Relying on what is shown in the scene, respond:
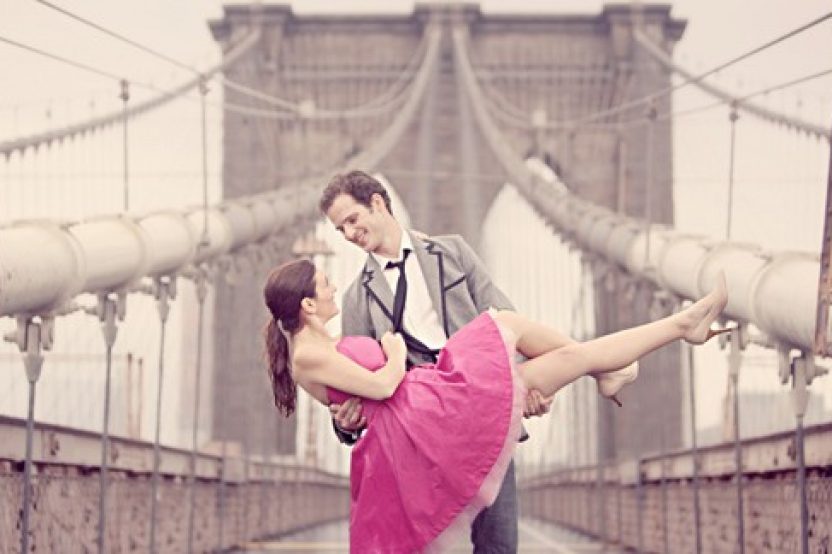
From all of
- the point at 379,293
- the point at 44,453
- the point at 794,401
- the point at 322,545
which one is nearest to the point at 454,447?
the point at 379,293

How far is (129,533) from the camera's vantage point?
34.2 feet

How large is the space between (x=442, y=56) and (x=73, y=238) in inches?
1031

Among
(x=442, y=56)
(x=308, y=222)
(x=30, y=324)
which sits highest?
(x=442, y=56)

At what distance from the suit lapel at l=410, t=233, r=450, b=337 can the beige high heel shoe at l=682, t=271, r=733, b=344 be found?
0.55 metres

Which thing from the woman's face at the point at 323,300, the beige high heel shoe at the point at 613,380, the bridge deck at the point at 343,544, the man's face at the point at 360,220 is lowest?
the bridge deck at the point at 343,544

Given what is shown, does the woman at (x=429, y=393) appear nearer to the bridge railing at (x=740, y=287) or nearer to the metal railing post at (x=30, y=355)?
the bridge railing at (x=740, y=287)

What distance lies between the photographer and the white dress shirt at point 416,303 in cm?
435

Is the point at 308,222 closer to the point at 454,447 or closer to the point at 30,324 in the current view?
the point at 30,324

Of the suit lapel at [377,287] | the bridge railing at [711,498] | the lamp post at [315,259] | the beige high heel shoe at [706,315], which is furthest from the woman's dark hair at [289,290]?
the lamp post at [315,259]

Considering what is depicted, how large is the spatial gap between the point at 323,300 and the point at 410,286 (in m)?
0.30

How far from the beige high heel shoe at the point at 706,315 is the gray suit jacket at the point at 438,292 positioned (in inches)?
18.1

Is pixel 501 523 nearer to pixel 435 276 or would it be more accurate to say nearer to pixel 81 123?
pixel 435 276

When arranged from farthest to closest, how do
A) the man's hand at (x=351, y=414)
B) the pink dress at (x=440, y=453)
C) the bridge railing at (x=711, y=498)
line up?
1. the bridge railing at (x=711, y=498)
2. the man's hand at (x=351, y=414)
3. the pink dress at (x=440, y=453)

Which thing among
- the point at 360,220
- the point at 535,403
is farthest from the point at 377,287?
the point at 535,403
